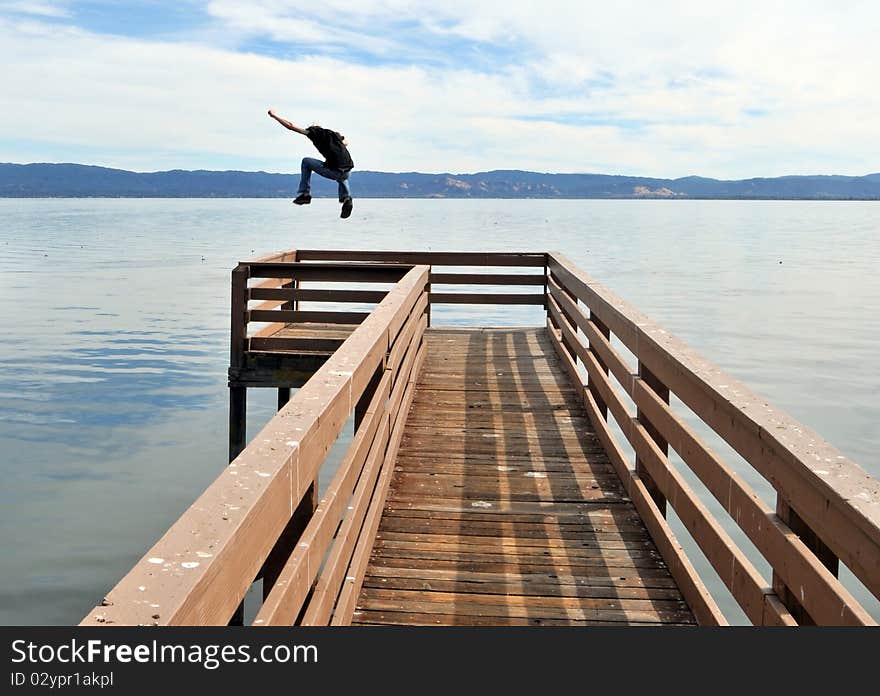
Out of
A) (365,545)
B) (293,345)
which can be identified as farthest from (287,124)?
(365,545)

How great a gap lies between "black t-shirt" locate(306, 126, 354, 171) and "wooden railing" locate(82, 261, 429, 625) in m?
4.75

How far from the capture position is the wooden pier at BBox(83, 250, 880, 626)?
90.4 inches

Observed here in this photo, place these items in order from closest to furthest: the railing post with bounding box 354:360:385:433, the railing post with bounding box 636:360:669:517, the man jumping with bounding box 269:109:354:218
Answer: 1. the railing post with bounding box 636:360:669:517
2. the railing post with bounding box 354:360:385:433
3. the man jumping with bounding box 269:109:354:218

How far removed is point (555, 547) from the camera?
4996 millimetres

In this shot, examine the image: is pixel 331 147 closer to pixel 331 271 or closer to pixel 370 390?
pixel 331 271

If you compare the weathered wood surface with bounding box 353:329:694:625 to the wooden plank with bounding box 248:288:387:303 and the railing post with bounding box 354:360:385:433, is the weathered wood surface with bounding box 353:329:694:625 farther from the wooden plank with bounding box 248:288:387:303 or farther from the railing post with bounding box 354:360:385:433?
the wooden plank with bounding box 248:288:387:303

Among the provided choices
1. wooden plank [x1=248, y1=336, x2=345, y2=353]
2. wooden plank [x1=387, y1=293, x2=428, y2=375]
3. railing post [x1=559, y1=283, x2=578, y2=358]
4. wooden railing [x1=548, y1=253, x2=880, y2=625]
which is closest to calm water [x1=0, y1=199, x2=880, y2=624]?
wooden plank [x1=248, y1=336, x2=345, y2=353]

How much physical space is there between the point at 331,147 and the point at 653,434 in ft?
19.3

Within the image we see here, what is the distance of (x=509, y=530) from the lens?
206 inches

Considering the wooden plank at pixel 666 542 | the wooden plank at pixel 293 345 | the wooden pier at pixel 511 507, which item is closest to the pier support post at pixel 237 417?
the wooden plank at pixel 293 345

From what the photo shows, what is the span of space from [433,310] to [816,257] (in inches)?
1458

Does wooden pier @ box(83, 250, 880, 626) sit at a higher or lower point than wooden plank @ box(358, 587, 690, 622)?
higher

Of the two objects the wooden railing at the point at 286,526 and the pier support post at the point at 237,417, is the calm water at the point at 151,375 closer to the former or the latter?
the pier support post at the point at 237,417

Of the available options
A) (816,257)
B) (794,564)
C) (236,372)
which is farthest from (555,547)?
(816,257)
